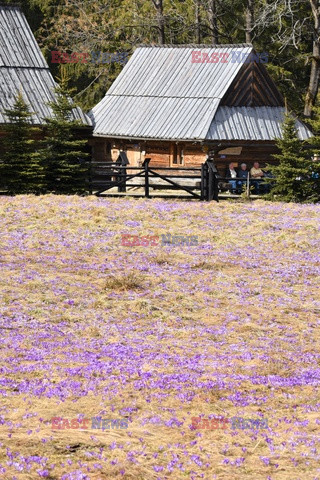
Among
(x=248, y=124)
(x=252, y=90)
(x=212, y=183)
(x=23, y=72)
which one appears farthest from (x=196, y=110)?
(x=212, y=183)

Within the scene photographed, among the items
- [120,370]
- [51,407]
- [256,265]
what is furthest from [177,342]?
[256,265]

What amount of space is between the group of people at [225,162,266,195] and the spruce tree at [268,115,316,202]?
0.79 meters

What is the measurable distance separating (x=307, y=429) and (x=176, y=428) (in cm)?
141

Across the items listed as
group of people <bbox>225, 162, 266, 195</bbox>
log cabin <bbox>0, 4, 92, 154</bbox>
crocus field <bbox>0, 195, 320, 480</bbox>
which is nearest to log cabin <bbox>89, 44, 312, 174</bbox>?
group of people <bbox>225, 162, 266, 195</bbox>

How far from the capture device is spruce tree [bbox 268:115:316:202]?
28234 millimetres

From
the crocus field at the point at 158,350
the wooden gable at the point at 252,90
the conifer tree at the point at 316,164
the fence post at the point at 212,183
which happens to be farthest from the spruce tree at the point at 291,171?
the wooden gable at the point at 252,90

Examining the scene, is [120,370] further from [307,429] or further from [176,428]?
[307,429]

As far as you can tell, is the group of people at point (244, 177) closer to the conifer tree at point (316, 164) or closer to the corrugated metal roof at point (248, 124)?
the corrugated metal roof at point (248, 124)

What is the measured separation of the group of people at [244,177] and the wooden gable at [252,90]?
118 inches

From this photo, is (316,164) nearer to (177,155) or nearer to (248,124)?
(248,124)

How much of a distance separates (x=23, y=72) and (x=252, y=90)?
1014cm

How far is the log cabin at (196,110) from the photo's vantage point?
34.8 m

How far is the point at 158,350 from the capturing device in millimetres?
11477

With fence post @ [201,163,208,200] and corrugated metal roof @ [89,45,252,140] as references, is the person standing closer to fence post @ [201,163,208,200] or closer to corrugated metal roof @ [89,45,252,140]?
corrugated metal roof @ [89,45,252,140]
